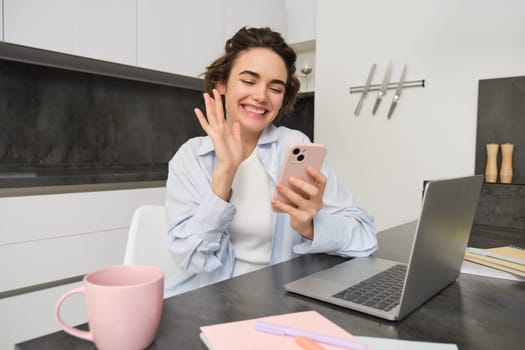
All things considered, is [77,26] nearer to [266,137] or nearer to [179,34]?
[179,34]

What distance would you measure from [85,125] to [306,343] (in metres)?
2.16

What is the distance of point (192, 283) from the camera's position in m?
0.93

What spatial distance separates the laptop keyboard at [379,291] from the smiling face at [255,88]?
0.59 meters

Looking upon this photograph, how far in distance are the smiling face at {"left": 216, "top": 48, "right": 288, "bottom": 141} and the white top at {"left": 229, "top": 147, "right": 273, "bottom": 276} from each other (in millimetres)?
114

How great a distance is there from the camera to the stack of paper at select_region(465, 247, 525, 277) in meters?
0.73

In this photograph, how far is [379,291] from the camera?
611 millimetres

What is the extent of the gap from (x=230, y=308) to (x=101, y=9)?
1865 mm

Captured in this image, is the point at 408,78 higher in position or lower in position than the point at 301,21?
lower

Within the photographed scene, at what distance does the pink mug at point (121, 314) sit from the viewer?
1.32 feet

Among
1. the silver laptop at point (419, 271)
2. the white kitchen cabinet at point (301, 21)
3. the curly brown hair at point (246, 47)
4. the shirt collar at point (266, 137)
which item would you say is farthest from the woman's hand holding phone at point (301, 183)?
the white kitchen cabinet at point (301, 21)

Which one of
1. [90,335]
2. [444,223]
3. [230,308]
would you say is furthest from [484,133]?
[90,335]

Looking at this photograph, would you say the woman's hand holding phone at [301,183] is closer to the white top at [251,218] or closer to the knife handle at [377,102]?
the white top at [251,218]

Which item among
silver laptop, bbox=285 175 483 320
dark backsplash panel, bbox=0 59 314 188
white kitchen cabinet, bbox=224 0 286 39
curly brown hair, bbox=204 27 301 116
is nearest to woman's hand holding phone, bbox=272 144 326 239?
silver laptop, bbox=285 175 483 320

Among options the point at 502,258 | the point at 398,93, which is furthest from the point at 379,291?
the point at 398,93
